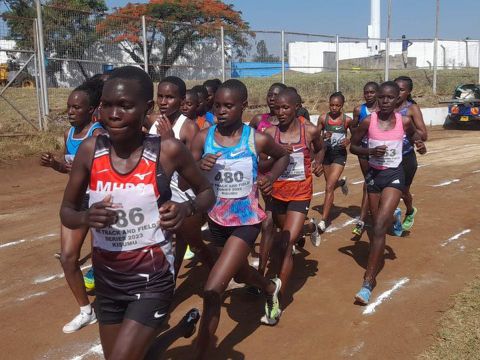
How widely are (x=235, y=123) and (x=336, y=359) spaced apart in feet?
6.76

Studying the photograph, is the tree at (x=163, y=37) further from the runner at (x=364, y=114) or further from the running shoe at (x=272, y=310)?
the running shoe at (x=272, y=310)

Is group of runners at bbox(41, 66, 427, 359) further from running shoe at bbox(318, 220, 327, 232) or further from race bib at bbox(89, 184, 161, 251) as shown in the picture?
running shoe at bbox(318, 220, 327, 232)

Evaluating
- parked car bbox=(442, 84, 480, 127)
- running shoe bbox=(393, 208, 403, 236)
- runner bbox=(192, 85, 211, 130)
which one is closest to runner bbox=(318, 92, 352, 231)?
running shoe bbox=(393, 208, 403, 236)

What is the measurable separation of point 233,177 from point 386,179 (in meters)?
2.21

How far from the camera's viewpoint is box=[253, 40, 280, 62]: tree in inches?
704

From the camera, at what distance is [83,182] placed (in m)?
2.86

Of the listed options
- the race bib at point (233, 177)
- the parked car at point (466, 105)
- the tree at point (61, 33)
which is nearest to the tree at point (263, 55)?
the tree at point (61, 33)

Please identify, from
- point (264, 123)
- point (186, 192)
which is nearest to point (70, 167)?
point (186, 192)

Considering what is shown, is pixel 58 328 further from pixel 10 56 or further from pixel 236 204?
pixel 10 56

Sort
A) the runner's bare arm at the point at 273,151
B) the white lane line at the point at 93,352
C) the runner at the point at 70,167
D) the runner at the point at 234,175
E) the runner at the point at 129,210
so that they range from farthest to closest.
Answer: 1. the runner at the point at 70,167
2. the runner's bare arm at the point at 273,151
3. the runner at the point at 234,175
4. the white lane line at the point at 93,352
5. the runner at the point at 129,210

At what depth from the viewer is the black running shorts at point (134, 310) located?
2.78m

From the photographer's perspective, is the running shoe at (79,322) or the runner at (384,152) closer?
the running shoe at (79,322)

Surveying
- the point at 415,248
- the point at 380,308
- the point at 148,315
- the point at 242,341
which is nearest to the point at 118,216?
the point at 148,315

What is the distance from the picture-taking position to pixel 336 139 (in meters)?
8.46
